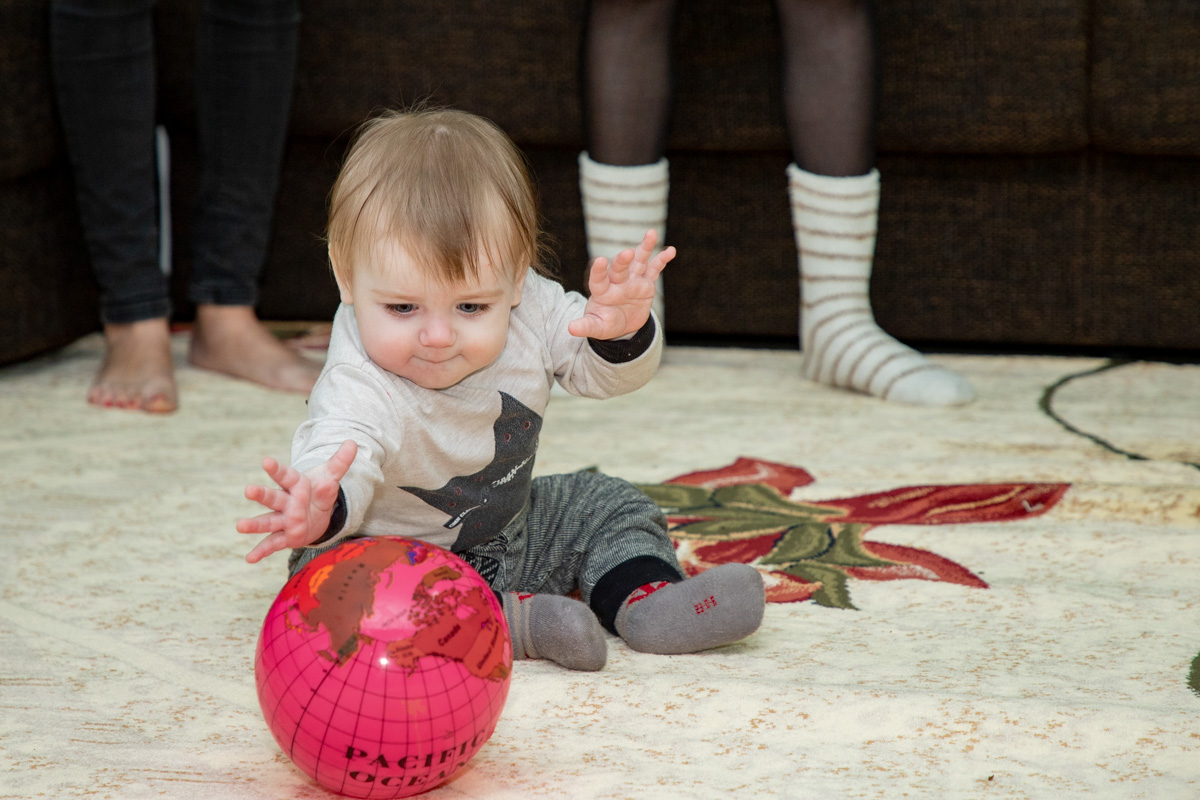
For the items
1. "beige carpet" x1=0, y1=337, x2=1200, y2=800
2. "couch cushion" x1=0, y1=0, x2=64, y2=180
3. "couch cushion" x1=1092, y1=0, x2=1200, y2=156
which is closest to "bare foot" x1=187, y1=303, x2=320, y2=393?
"beige carpet" x1=0, y1=337, x2=1200, y2=800

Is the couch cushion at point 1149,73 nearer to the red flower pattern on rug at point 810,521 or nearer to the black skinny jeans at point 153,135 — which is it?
the red flower pattern on rug at point 810,521

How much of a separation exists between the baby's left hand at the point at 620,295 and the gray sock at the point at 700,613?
19 cm

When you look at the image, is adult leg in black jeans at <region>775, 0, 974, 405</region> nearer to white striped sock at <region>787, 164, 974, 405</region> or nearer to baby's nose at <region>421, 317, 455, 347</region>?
white striped sock at <region>787, 164, 974, 405</region>

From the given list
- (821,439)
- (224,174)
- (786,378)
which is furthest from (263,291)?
(821,439)

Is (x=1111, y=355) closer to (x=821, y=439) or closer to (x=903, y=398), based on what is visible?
(x=903, y=398)

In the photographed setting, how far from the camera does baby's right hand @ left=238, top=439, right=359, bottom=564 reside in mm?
671

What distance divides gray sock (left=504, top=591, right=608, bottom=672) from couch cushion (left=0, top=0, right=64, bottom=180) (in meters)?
1.01

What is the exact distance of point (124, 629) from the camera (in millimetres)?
867

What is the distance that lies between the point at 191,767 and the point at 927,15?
131cm

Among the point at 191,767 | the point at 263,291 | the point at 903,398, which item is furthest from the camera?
the point at 263,291

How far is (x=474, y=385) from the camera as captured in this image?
Answer: 86cm

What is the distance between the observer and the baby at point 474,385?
773mm

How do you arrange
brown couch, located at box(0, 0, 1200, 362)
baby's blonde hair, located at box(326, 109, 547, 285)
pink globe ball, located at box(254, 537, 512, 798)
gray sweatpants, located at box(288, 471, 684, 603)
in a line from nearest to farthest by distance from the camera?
pink globe ball, located at box(254, 537, 512, 798), baby's blonde hair, located at box(326, 109, 547, 285), gray sweatpants, located at box(288, 471, 684, 603), brown couch, located at box(0, 0, 1200, 362)

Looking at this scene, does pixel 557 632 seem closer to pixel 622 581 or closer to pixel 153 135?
pixel 622 581
